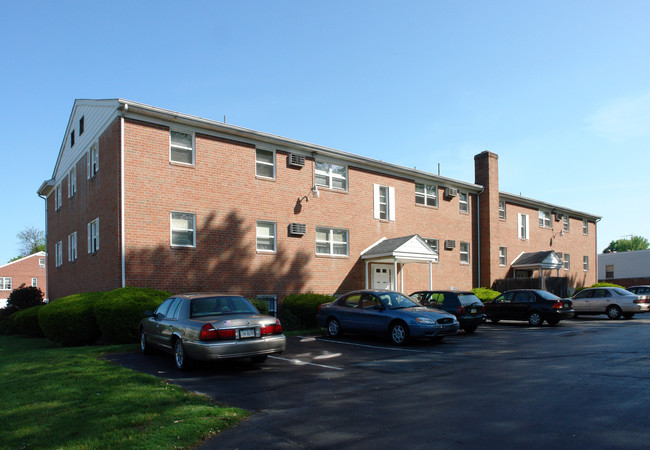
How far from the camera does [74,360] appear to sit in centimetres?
1067

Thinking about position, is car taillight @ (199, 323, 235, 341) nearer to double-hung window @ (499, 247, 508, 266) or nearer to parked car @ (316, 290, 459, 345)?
parked car @ (316, 290, 459, 345)

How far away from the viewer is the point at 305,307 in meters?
18.4

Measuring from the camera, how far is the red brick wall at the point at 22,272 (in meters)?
64.2

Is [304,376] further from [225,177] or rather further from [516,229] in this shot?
[516,229]

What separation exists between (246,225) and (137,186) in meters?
4.20

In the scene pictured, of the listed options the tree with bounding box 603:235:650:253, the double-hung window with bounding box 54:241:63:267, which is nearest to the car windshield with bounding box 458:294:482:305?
the double-hung window with bounding box 54:241:63:267

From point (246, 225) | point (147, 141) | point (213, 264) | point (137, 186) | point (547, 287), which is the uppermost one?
point (147, 141)

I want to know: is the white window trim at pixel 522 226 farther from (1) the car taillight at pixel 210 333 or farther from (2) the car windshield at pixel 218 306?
(1) the car taillight at pixel 210 333

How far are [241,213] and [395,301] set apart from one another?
738 centimetres

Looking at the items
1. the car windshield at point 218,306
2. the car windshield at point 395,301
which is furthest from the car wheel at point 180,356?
the car windshield at point 395,301

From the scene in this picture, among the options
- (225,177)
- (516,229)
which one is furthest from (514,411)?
(516,229)

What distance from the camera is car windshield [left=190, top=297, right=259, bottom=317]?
9.94 meters

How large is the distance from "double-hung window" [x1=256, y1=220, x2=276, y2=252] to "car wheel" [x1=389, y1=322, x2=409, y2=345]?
24.6ft

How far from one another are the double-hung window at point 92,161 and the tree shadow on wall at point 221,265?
5.13m
